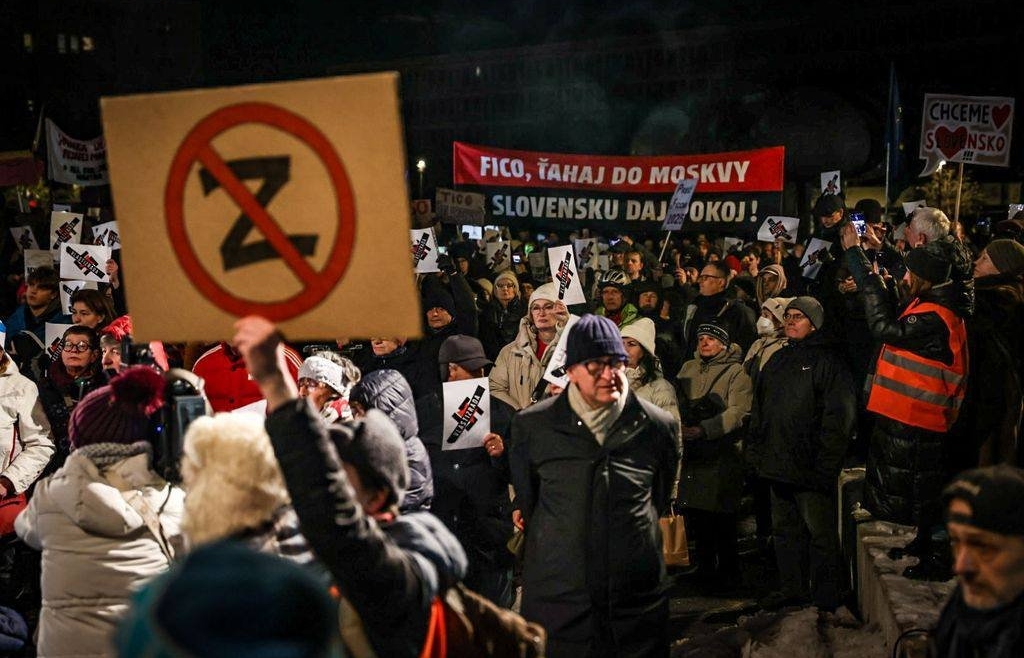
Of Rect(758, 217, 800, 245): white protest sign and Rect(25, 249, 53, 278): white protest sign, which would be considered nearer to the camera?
Rect(25, 249, 53, 278): white protest sign

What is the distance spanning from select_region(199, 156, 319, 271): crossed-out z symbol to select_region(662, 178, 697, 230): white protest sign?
A: 908 centimetres

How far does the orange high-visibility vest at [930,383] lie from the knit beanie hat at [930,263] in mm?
156

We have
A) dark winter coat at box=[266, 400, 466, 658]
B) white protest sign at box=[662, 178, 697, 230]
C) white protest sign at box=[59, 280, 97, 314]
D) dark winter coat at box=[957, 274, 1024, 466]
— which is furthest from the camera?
white protest sign at box=[662, 178, 697, 230]

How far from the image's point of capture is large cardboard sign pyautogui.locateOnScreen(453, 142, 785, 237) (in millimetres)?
11367

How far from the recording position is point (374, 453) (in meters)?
2.91

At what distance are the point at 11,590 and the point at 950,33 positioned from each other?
30.3m

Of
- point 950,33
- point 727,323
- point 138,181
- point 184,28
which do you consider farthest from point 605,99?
point 184,28

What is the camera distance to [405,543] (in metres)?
2.83

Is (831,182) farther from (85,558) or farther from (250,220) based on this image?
(250,220)

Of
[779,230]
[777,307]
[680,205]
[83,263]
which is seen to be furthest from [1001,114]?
[83,263]

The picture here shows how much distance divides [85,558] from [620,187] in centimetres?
901

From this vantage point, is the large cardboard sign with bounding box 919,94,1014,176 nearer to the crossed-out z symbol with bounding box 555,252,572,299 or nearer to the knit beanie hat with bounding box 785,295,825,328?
the crossed-out z symbol with bounding box 555,252,572,299

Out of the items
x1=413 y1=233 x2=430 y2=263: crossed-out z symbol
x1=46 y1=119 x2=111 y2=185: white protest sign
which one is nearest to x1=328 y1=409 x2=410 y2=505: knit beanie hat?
x1=413 y1=233 x2=430 y2=263: crossed-out z symbol

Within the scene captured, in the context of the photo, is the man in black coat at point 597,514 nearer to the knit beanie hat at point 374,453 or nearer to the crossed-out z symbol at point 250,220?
the knit beanie hat at point 374,453
